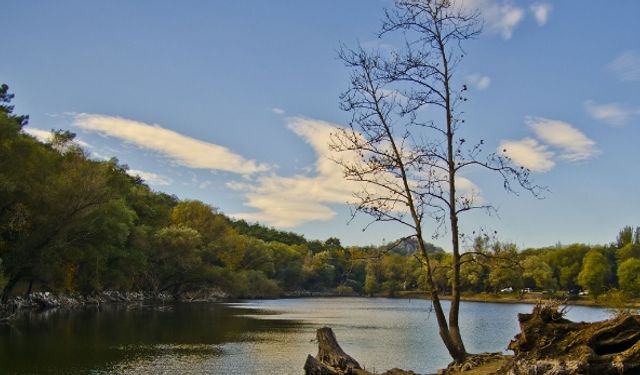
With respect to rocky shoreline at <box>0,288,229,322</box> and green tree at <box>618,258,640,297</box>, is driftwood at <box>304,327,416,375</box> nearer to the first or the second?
rocky shoreline at <box>0,288,229,322</box>

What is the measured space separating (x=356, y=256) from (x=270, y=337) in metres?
26.6

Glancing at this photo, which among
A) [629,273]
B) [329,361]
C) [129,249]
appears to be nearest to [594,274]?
[629,273]

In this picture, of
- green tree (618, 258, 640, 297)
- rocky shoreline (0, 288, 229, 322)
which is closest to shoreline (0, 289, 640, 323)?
rocky shoreline (0, 288, 229, 322)

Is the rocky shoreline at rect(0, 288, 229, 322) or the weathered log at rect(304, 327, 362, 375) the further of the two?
the rocky shoreline at rect(0, 288, 229, 322)

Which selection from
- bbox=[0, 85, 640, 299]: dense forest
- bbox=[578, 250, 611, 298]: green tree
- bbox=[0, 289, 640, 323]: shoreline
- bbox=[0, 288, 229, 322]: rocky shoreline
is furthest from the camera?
bbox=[578, 250, 611, 298]: green tree

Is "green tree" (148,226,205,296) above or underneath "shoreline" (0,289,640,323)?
above

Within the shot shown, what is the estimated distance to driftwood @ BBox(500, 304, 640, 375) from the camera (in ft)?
37.2

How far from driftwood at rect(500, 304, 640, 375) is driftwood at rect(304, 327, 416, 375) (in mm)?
7280

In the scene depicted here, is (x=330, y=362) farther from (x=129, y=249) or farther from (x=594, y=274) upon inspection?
(x=594, y=274)

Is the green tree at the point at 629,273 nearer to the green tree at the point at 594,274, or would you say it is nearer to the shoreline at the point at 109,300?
the green tree at the point at 594,274

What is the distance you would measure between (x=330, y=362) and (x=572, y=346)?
9.70 meters

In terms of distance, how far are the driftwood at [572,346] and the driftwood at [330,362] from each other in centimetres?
728

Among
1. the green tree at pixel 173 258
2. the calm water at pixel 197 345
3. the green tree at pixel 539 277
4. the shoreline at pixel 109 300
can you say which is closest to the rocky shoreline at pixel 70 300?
the shoreline at pixel 109 300

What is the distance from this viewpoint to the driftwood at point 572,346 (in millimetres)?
11328
